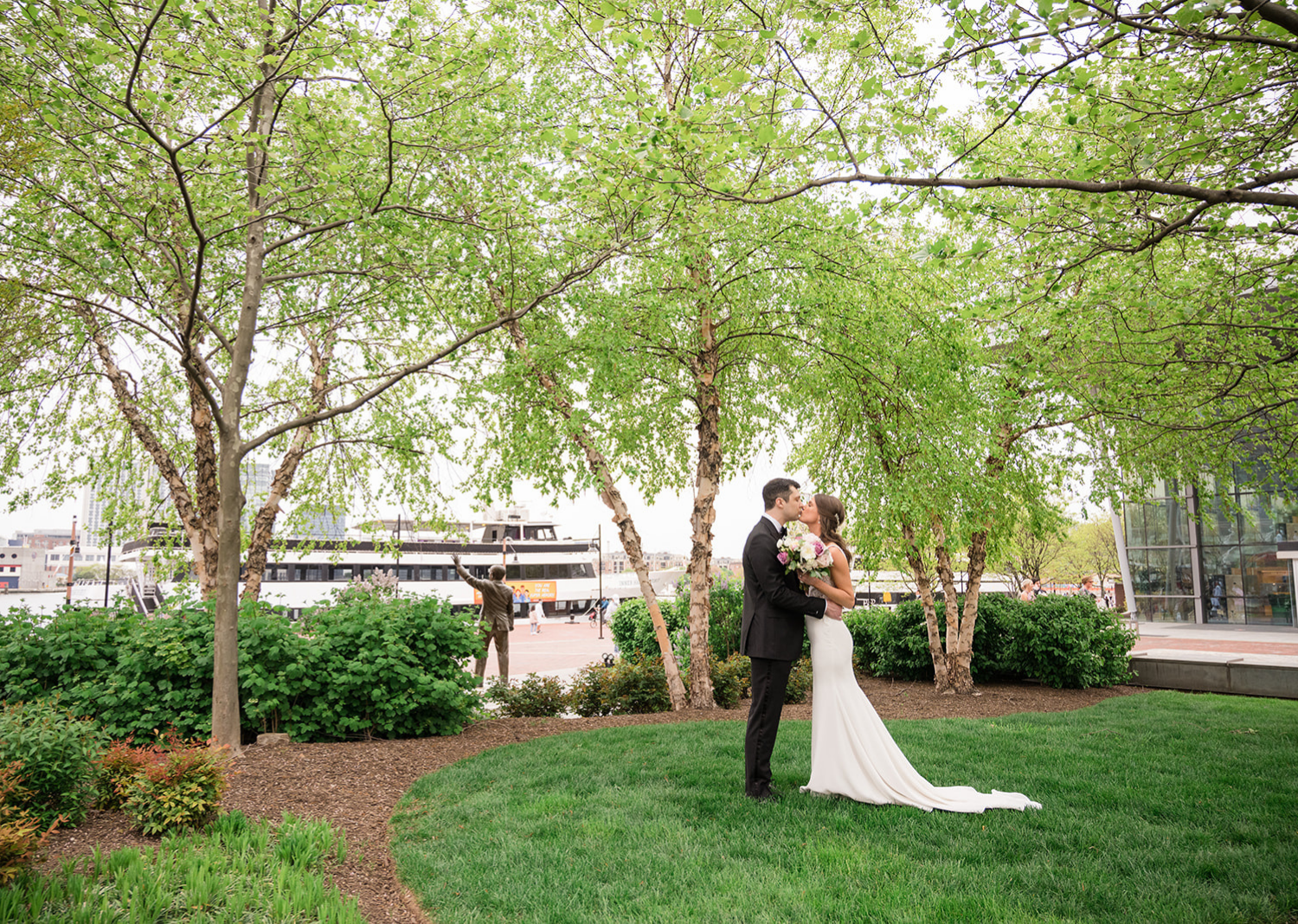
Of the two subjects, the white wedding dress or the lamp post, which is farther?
the lamp post

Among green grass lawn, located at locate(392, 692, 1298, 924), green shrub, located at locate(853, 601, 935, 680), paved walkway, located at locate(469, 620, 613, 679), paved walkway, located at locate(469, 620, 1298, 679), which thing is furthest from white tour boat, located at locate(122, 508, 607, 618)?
green grass lawn, located at locate(392, 692, 1298, 924)

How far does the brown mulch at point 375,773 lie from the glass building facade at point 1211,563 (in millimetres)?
16239

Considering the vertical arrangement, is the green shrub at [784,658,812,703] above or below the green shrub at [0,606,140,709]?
below

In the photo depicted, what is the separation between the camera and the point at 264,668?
750 cm

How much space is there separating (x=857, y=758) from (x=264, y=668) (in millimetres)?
5924

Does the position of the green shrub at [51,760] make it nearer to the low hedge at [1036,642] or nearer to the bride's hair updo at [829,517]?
the bride's hair updo at [829,517]

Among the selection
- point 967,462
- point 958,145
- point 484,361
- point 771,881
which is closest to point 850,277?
point 958,145

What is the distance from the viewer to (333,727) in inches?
303

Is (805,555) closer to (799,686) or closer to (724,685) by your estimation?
(724,685)

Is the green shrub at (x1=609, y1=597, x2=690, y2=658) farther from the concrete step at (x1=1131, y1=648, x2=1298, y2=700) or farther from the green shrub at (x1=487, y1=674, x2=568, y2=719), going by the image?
the concrete step at (x1=1131, y1=648, x2=1298, y2=700)

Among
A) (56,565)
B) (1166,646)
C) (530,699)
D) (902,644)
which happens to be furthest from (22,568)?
(1166,646)

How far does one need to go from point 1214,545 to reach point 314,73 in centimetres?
3024

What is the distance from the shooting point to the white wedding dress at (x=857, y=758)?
16.5 ft

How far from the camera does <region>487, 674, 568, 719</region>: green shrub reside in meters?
10.2
